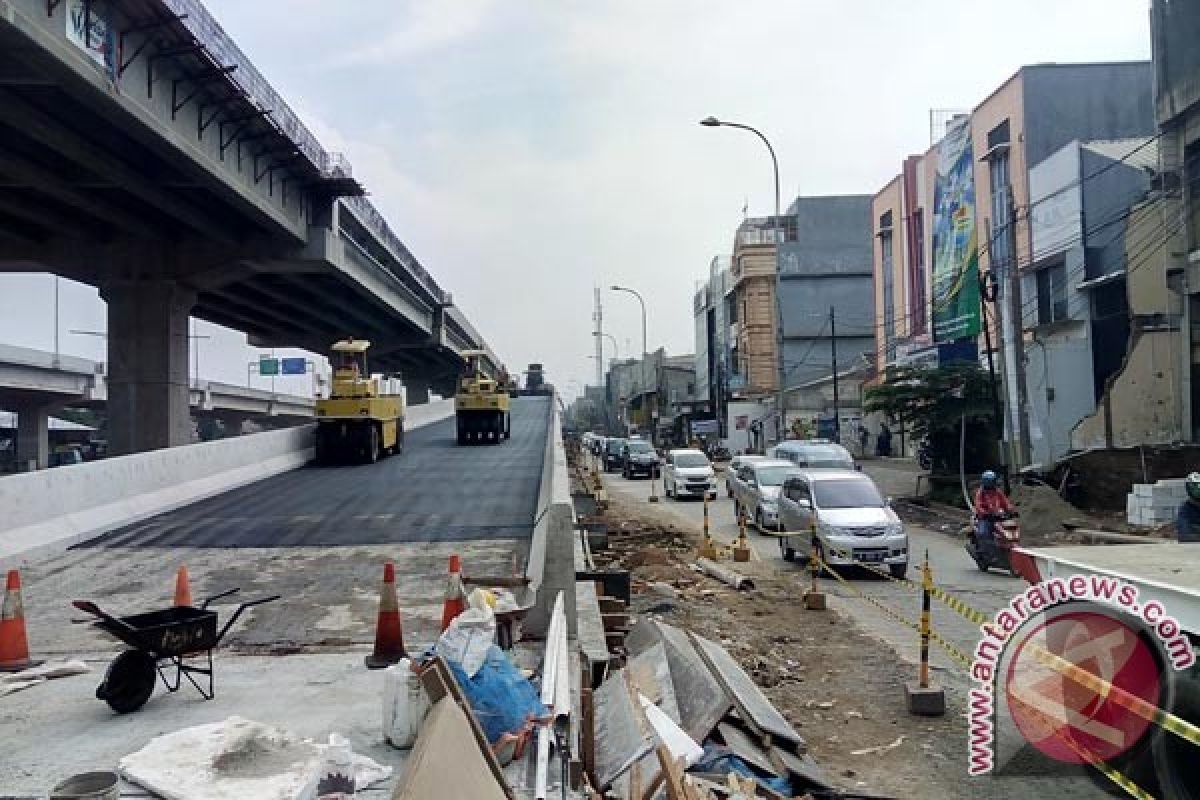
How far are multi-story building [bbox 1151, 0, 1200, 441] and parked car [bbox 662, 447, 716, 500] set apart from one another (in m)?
13.5

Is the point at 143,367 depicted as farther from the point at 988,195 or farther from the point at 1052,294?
the point at 988,195

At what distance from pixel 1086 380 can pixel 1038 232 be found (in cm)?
613

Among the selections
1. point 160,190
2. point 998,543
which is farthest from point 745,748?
point 160,190

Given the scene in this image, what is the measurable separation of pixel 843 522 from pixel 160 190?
20.6m

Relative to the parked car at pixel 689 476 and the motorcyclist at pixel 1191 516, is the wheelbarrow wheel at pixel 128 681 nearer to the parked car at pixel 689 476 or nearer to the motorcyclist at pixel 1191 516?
the motorcyclist at pixel 1191 516

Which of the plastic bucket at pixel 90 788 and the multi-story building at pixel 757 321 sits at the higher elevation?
the multi-story building at pixel 757 321

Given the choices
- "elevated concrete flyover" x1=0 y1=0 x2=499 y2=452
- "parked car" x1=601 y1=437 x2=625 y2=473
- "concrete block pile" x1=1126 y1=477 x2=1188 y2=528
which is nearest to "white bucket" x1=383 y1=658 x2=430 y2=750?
"elevated concrete flyover" x1=0 y1=0 x2=499 y2=452

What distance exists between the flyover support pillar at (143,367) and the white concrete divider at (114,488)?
1006 centimetres

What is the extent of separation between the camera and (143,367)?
105 feet

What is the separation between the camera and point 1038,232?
3388 centimetres

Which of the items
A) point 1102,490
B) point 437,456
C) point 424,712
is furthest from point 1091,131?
point 424,712

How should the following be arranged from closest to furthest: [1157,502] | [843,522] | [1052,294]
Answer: [843,522] < [1157,502] < [1052,294]

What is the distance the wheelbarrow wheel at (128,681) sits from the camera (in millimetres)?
6418

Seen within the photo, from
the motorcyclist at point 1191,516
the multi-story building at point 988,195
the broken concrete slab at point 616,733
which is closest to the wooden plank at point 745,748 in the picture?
the broken concrete slab at point 616,733
